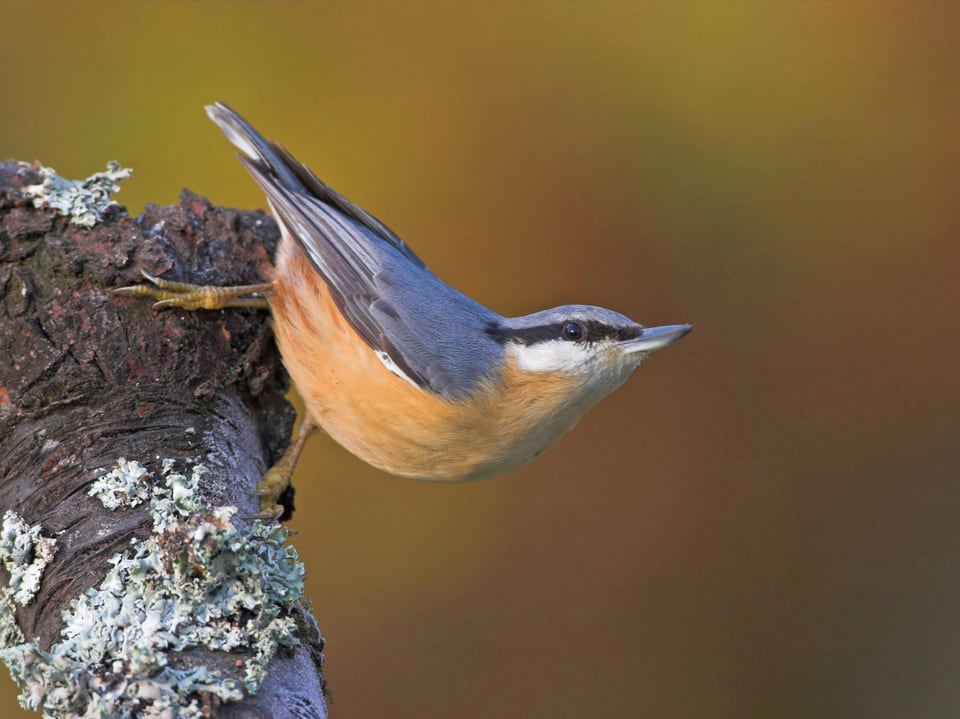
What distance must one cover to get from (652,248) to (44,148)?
204 cm

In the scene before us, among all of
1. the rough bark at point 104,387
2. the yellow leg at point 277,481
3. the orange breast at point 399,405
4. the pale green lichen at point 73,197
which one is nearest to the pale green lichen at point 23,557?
the rough bark at point 104,387

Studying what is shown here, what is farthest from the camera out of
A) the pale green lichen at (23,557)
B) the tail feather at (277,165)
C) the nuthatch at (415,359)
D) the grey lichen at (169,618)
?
the tail feather at (277,165)

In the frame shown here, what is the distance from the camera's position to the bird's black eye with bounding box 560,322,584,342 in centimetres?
223

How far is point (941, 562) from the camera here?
295 centimetres

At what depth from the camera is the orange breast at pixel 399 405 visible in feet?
7.27

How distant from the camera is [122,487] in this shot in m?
1.62

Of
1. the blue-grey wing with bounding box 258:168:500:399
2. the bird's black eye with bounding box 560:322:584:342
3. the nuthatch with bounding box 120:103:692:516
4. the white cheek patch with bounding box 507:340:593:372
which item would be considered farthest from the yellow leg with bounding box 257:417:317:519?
the bird's black eye with bounding box 560:322:584:342

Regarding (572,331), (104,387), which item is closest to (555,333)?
(572,331)

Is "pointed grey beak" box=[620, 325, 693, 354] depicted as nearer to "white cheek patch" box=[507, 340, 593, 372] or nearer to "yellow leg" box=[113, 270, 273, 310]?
"white cheek patch" box=[507, 340, 593, 372]

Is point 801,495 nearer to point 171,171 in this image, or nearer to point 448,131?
point 448,131

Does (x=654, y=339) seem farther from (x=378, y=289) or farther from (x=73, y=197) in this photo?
(x=73, y=197)

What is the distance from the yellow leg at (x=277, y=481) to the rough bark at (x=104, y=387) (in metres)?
0.06

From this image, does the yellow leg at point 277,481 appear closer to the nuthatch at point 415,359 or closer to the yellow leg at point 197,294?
the nuthatch at point 415,359

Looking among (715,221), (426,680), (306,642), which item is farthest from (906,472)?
(306,642)
